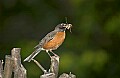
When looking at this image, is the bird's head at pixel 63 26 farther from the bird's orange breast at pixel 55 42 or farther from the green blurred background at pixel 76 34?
the green blurred background at pixel 76 34

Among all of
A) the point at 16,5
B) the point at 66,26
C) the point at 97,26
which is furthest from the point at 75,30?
the point at 66,26

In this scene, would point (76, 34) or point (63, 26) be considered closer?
point (63, 26)

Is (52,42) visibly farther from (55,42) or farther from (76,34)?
(76,34)

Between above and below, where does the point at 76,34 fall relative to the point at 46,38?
above

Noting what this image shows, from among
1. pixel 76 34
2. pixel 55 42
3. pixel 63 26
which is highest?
pixel 76 34

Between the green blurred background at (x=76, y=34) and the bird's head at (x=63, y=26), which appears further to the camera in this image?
the green blurred background at (x=76, y=34)

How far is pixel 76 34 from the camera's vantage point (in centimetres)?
923

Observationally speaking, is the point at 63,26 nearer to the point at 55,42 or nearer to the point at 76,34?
the point at 55,42

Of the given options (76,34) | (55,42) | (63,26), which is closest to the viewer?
(63,26)

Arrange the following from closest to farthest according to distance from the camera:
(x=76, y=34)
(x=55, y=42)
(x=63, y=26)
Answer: (x=63, y=26), (x=55, y=42), (x=76, y=34)

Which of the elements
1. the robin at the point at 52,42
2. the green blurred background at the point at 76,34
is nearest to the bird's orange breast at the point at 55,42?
the robin at the point at 52,42

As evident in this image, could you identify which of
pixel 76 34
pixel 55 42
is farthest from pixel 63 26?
pixel 76 34

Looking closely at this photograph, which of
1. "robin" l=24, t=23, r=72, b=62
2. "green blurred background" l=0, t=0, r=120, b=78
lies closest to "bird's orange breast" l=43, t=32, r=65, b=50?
"robin" l=24, t=23, r=72, b=62

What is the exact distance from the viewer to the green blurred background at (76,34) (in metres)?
8.56
